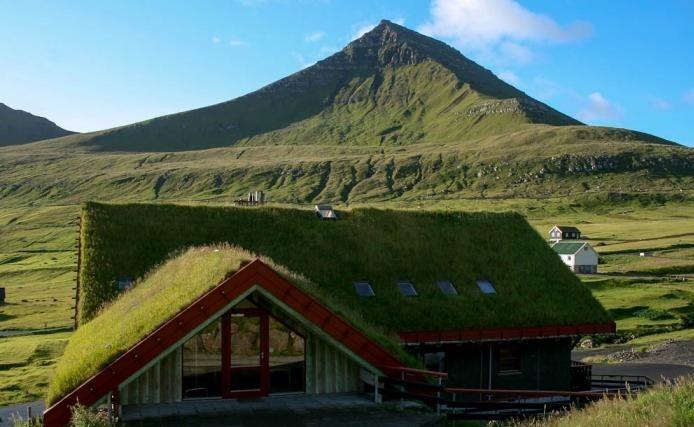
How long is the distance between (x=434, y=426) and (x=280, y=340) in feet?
16.2

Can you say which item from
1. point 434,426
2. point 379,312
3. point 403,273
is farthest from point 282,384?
point 403,273

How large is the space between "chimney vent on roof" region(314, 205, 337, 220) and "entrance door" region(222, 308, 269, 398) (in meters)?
14.2

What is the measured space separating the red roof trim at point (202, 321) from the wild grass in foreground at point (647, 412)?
5420mm

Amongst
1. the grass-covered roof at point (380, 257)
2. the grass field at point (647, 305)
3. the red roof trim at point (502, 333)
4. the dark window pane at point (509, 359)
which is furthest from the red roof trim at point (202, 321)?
the grass field at point (647, 305)

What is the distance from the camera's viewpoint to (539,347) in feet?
97.6

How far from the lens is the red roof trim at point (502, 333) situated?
2630cm

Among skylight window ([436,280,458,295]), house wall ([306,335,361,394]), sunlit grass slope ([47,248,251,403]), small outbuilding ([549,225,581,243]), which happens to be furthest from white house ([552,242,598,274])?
sunlit grass slope ([47,248,251,403])

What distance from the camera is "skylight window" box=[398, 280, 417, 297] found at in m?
28.3

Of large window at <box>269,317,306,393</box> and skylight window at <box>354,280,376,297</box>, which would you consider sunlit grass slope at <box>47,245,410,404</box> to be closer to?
large window at <box>269,317,306,393</box>

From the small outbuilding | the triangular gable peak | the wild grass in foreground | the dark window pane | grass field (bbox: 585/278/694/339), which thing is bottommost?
grass field (bbox: 585/278/694/339)

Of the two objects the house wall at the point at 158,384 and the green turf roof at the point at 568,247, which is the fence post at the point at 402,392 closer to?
the house wall at the point at 158,384

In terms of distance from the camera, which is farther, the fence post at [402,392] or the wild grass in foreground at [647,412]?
the fence post at [402,392]

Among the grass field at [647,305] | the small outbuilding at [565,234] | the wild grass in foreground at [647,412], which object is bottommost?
the grass field at [647,305]

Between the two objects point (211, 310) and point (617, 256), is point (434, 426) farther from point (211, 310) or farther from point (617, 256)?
point (617, 256)
